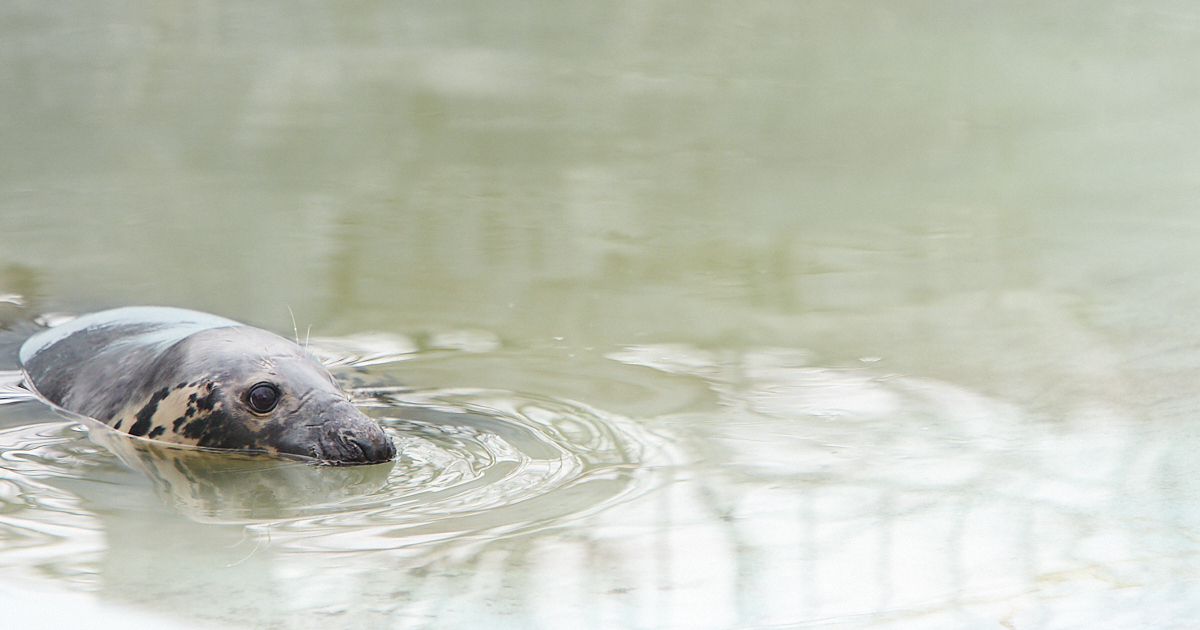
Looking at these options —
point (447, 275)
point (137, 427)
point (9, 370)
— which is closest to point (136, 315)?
point (9, 370)

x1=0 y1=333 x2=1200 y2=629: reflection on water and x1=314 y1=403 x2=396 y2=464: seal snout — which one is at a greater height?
x1=314 y1=403 x2=396 y2=464: seal snout

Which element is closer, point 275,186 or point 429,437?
point 429,437

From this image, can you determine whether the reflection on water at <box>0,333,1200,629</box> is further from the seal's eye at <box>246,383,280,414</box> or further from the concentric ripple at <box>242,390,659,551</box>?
the seal's eye at <box>246,383,280,414</box>

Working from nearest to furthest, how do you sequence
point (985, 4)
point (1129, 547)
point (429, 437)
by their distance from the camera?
point (1129, 547)
point (429, 437)
point (985, 4)

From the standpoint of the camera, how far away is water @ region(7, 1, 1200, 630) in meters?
2.04

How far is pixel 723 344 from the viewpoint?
11.7 ft

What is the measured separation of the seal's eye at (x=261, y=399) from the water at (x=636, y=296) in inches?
5.5

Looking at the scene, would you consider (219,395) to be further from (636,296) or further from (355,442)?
(636,296)

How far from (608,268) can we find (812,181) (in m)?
1.14

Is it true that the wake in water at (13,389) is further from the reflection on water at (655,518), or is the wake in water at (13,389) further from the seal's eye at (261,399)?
the seal's eye at (261,399)

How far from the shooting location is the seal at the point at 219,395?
2701 mm

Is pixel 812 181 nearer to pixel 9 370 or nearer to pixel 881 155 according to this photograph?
pixel 881 155

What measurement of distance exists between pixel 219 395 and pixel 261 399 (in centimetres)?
10

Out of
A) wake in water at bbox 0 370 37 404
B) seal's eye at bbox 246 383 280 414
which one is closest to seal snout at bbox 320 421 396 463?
seal's eye at bbox 246 383 280 414
